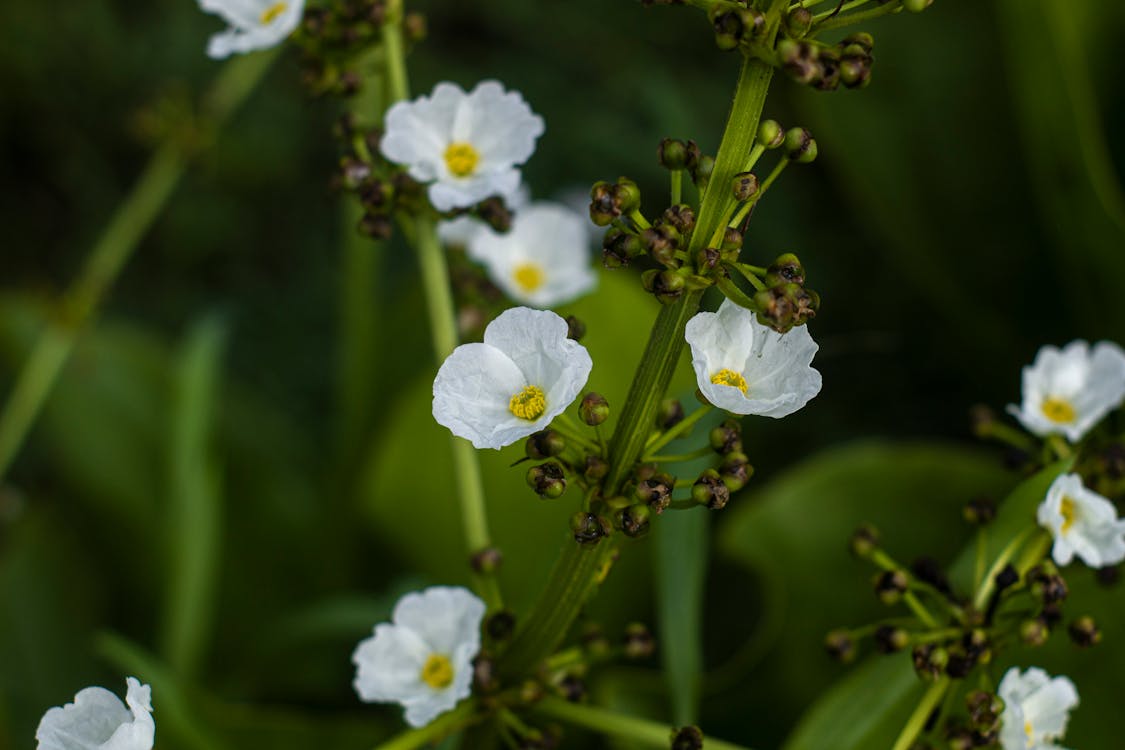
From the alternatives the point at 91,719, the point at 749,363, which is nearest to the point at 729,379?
the point at 749,363

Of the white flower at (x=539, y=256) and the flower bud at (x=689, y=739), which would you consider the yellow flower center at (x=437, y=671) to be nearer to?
the flower bud at (x=689, y=739)

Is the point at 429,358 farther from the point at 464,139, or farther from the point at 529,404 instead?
the point at 529,404

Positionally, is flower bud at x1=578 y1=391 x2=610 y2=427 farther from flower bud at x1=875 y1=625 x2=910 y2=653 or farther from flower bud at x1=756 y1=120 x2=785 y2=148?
flower bud at x1=875 y1=625 x2=910 y2=653

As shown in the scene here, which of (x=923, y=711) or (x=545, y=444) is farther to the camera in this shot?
(x=923, y=711)

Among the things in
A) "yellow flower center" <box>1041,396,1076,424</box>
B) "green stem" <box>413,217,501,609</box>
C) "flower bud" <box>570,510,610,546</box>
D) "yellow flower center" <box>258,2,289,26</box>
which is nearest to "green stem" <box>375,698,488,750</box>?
"green stem" <box>413,217,501,609</box>

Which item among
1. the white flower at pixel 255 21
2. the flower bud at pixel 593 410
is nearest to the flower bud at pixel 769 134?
the flower bud at pixel 593 410

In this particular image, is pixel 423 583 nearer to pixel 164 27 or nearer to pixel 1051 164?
pixel 1051 164
